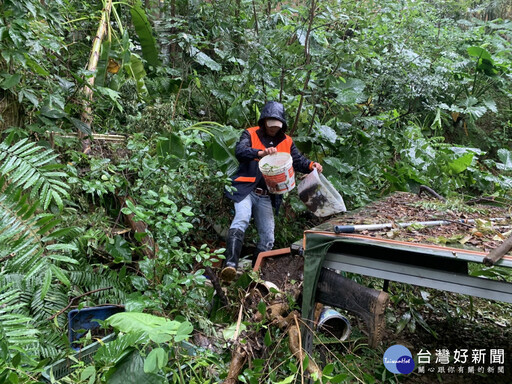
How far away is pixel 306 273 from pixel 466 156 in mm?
3550

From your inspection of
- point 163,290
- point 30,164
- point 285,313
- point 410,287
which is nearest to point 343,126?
point 410,287

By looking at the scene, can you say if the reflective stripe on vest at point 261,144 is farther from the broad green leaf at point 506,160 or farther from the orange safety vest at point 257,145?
the broad green leaf at point 506,160

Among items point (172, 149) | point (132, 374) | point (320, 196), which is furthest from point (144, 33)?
point (132, 374)

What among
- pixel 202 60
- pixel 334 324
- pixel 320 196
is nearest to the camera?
pixel 334 324

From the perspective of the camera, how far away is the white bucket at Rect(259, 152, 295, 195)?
3436mm

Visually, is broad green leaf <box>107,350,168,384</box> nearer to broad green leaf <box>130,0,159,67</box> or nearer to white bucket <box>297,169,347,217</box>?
white bucket <box>297,169,347,217</box>

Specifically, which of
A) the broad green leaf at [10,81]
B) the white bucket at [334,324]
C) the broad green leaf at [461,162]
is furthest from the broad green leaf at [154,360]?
the broad green leaf at [461,162]

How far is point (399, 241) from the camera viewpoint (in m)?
2.21

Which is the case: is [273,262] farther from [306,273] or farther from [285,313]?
[306,273]

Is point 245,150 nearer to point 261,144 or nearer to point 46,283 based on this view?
point 261,144

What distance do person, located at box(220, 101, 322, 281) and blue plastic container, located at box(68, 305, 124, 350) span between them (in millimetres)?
1495

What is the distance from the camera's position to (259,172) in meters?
3.83

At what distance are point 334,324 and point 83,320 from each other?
70.0 inches

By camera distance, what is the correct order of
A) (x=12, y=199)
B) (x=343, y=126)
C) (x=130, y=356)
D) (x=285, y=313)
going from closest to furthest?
(x=130, y=356), (x=12, y=199), (x=285, y=313), (x=343, y=126)
